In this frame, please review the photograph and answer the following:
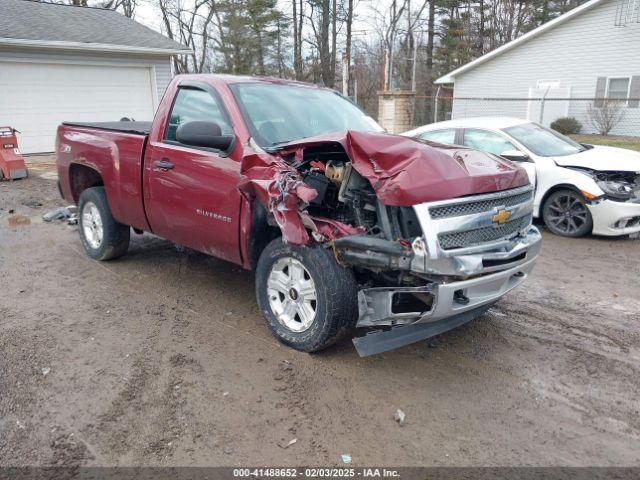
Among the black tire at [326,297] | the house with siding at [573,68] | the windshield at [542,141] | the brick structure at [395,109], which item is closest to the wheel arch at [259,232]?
the black tire at [326,297]

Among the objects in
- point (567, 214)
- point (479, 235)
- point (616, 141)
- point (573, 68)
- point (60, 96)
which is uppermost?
point (573, 68)

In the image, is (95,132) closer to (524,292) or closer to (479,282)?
(479,282)

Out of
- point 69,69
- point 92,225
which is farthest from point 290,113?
point 69,69

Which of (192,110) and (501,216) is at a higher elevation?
(192,110)

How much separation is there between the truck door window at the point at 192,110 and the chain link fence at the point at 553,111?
557 inches

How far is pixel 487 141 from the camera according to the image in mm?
7836

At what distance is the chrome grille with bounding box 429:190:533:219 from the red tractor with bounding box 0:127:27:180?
1122 centimetres

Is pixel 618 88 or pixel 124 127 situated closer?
pixel 124 127

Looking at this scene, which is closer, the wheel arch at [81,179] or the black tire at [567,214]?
the wheel arch at [81,179]

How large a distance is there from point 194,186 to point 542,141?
5.61m

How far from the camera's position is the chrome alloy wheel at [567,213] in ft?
23.0

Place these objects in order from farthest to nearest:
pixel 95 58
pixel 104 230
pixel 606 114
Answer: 1. pixel 606 114
2. pixel 95 58
3. pixel 104 230

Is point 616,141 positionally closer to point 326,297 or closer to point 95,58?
point 95,58

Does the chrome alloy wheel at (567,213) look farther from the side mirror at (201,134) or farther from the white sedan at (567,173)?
the side mirror at (201,134)
